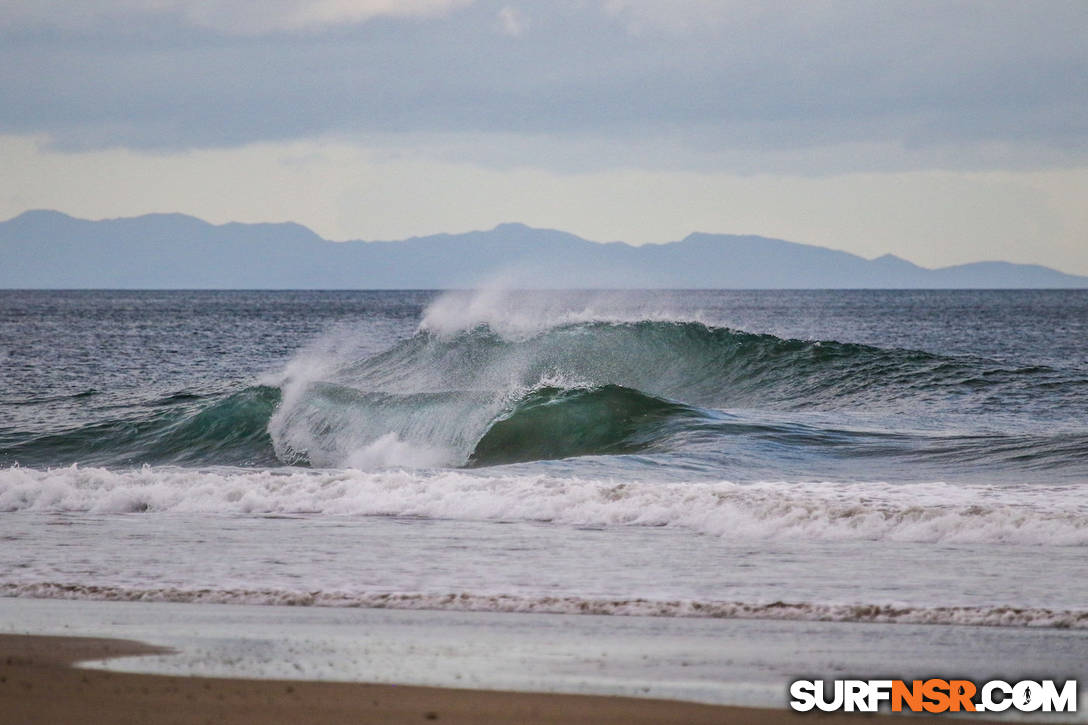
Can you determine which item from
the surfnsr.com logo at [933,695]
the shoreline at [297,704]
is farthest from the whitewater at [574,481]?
the shoreline at [297,704]

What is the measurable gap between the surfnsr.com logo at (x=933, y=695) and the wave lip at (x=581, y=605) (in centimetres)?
126

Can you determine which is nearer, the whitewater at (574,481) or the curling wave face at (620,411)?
the whitewater at (574,481)

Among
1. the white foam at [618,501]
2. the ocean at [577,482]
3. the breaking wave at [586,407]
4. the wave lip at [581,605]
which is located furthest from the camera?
the breaking wave at [586,407]

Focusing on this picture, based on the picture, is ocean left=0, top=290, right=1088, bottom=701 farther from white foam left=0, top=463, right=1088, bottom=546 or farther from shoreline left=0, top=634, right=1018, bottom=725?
shoreline left=0, top=634, right=1018, bottom=725

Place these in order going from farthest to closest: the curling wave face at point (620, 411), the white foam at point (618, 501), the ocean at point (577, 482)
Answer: the curling wave face at point (620, 411) → the white foam at point (618, 501) → the ocean at point (577, 482)

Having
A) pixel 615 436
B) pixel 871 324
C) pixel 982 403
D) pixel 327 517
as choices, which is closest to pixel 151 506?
pixel 327 517

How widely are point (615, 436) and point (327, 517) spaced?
783 centimetres

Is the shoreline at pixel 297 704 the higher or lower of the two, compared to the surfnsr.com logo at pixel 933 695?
higher

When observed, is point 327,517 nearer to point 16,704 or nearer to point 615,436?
point 16,704

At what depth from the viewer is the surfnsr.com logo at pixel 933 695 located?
5434 millimetres

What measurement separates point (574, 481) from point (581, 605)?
5.01 metres

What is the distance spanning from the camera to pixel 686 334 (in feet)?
94.6

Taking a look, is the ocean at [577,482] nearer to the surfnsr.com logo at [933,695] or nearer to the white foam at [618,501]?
the white foam at [618,501]

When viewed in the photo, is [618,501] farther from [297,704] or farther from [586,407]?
[586,407]
